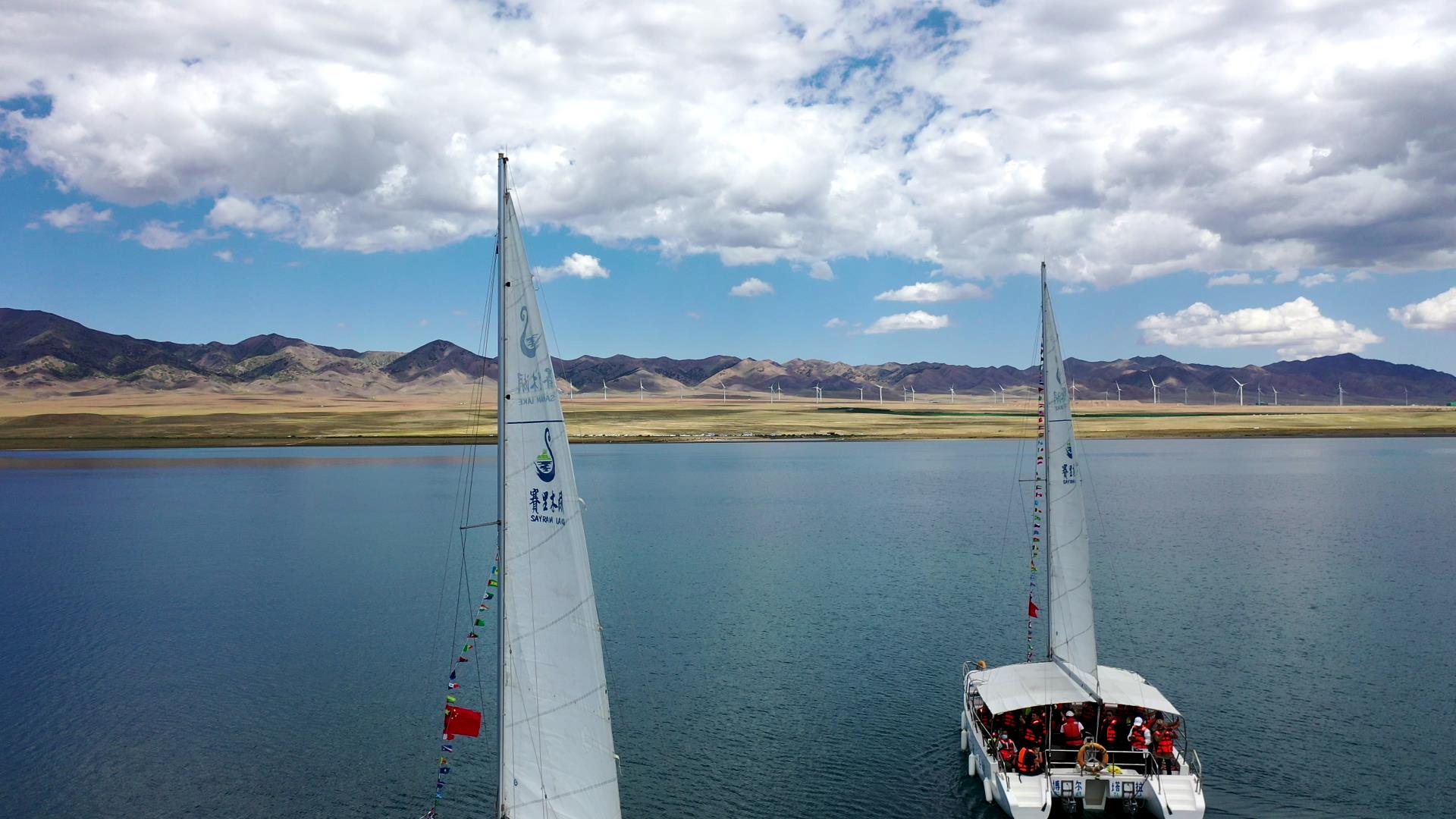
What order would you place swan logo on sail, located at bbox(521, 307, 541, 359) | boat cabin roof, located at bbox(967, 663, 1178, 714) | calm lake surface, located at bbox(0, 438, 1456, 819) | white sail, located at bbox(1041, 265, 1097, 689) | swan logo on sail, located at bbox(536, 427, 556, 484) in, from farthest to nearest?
white sail, located at bbox(1041, 265, 1097, 689), calm lake surface, located at bbox(0, 438, 1456, 819), boat cabin roof, located at bbox(967, 663, 1178, 714), swan logo on sail, located at bbox(536, 427, 556, 484), swan logo on sail, located at bbox(521, 307, 541, 359)

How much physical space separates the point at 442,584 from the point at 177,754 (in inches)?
1094

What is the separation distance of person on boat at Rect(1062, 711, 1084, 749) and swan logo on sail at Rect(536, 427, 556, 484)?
65.3 ft

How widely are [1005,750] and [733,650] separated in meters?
18.7

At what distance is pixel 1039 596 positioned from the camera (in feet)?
185

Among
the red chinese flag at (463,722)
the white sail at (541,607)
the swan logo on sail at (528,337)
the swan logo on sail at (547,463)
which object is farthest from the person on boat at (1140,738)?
the swan logo on sail at (528,337)

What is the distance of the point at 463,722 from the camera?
21.7 metres

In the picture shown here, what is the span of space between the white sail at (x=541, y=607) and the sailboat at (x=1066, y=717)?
570 inches

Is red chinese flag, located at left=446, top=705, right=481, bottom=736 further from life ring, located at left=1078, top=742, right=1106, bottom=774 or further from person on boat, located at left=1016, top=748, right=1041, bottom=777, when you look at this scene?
life ring, located at left=1078, top=742, right=1106, bottom=774

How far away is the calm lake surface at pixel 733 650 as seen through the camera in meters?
32.7

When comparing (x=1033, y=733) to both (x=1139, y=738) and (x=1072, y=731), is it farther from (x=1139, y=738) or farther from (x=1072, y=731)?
(x=1139, y=738)

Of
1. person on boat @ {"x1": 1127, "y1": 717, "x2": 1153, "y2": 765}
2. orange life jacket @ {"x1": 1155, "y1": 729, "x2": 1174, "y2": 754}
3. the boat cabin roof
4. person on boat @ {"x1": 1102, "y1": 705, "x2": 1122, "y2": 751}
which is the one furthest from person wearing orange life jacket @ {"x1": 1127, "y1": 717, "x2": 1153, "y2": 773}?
person on boat @ {"x1": 1102, "y1": 705, "x2": 1122, "y2": 751}

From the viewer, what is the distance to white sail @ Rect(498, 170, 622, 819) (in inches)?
779

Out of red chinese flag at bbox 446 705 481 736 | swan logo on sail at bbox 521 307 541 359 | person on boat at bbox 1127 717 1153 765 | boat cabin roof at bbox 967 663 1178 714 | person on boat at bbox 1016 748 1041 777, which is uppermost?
swan logo on sail at bbox 521 307 541 359

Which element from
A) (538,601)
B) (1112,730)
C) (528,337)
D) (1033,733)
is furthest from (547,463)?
(1112,730)
